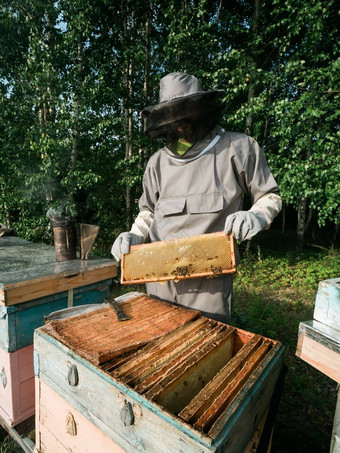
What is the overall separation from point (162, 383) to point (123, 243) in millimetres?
977

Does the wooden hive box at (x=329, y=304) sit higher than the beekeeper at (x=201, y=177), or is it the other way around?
the beekeeper at (x=201, y=177)

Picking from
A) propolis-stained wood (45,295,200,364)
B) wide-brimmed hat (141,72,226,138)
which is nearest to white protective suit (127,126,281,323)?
wide-brimmed hat (141,72,226,138)

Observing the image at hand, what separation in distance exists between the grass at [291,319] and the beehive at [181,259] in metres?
1.53

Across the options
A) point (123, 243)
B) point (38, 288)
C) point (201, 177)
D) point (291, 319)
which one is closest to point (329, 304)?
point (201, 177)

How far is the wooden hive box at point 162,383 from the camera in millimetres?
727

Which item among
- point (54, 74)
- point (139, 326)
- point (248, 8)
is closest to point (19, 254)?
point (139, 326)

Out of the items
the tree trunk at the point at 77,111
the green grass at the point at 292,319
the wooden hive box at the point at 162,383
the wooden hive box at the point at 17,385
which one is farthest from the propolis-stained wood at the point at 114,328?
the tree trunk at the point at 77,111

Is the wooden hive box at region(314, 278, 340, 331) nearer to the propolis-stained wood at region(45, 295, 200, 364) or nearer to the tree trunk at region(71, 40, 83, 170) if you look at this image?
the propolis-stained wood at region(45, 295, 200, 364)

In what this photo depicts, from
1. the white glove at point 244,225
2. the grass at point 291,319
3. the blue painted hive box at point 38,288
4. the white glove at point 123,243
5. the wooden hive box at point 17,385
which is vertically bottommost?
the grass at point 291,319

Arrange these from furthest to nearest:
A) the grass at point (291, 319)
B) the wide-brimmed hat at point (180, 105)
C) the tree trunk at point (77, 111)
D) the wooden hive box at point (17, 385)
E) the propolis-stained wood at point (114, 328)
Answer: the tree trunk at point (77, 111) < the grass at point (291, 319) < the wooden hive box at point (17, 385) < the wide-brimmed hat at point (180, 105) < the propolis-stained wood at point (114, 328)

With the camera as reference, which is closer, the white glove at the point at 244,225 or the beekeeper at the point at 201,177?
the white glove at the point at 244,225

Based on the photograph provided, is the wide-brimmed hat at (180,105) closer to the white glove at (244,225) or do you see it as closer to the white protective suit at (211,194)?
the white protective suit at (211,194)

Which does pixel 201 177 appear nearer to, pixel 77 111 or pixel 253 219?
pixel 253 219

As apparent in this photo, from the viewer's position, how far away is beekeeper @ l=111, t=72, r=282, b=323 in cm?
154
